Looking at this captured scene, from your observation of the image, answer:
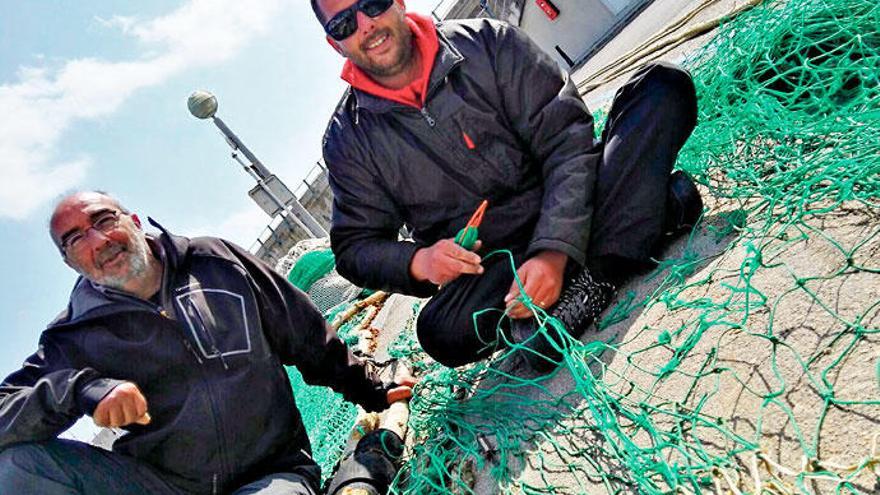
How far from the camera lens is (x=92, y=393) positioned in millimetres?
2340

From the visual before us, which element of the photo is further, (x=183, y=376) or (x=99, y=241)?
(x=99, y=241)

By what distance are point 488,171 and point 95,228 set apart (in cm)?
168

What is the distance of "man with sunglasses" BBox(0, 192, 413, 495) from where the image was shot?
236cm

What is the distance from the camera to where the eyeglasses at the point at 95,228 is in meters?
2.79

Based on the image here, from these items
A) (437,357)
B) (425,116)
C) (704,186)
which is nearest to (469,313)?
(437,357)

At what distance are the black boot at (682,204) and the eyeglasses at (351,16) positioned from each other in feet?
4.55

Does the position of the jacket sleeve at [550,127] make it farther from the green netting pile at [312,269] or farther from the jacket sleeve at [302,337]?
the green netting pile at [312,269]

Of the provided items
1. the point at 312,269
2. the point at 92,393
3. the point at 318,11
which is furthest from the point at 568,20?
the point at 92,393

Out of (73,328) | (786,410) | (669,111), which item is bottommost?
(786,410)

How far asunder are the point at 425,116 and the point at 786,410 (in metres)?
1.72

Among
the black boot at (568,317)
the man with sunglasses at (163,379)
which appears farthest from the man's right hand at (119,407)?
the black boot at (568,317)

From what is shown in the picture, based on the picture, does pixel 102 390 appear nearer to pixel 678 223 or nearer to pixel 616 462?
pixel 616 462

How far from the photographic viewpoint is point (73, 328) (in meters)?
2.64

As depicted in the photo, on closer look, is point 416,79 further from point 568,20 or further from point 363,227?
point 568,20
